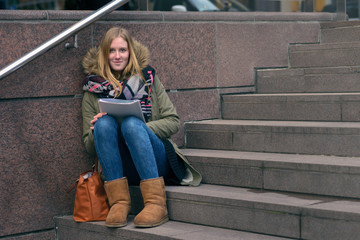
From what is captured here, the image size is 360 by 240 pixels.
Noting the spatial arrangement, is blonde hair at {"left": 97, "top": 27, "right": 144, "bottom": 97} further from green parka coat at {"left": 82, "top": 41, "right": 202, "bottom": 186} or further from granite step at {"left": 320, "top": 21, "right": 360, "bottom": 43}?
granite step at {"left": 320, "top": 21, "right": 360, "bottom": 43}

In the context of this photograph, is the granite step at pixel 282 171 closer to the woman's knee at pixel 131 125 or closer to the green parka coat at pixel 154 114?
the green parka coat at pixel 154 114

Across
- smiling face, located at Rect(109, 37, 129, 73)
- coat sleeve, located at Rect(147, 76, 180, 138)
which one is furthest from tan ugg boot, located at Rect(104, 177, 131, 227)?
smiling face, located at Rect(109, 37, 129, 73)

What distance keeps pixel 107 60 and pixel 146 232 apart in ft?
4.65

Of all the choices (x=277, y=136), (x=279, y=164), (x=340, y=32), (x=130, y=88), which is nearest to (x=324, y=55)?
(x=340, y=32)

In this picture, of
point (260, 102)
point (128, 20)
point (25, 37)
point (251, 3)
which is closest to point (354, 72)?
point (260, 102)

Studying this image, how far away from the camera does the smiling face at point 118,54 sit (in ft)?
16.6

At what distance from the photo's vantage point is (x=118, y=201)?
473 cm

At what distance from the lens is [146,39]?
5699 millimetres

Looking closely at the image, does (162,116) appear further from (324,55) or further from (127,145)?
(324,55)

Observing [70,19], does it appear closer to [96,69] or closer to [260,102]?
[96,69]

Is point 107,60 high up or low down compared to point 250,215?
up

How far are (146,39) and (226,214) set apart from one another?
1.89m

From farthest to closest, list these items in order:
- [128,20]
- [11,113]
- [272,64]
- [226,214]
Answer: [272,64] → [128,20] → [11,113] → [226,214]

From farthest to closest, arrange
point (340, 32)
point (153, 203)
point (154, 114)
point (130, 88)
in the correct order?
point (340, 32) < point (154, 114) < point (130, 88) < point (153, 203)
